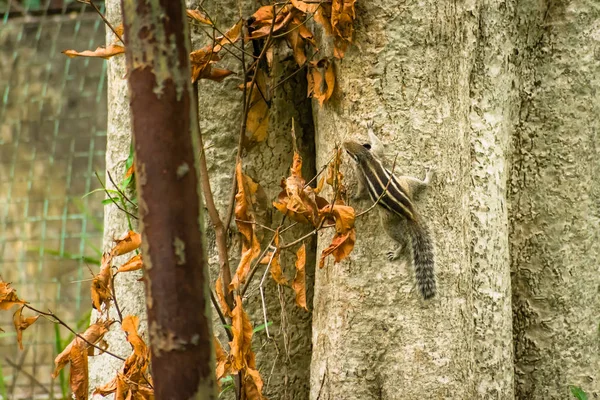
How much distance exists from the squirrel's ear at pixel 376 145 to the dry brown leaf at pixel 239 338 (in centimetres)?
53

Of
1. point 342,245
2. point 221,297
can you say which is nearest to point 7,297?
point 221,297

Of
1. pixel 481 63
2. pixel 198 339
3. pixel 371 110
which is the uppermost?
pixel 481 63

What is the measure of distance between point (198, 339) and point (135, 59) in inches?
11.6

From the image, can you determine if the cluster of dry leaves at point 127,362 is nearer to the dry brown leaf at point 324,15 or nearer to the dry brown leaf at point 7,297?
the dry brown leaf at point 7,297

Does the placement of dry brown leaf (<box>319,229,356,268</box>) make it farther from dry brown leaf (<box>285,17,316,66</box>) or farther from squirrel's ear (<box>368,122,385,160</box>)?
dry brown leaf (<box>285,17,316,66</box>)

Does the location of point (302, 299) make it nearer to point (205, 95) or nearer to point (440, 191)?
point (440, 191)

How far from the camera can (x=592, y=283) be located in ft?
8.62

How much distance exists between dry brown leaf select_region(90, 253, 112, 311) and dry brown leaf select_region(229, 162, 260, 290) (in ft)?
1.07

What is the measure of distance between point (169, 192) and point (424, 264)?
1.43 meters

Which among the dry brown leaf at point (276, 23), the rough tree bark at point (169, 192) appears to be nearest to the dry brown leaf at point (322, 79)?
the dry brown leaf at point (276, 23)

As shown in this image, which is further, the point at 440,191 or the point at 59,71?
the point at 59,71

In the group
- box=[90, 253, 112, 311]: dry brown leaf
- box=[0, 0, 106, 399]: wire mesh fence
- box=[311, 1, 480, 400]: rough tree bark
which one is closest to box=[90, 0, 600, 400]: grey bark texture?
box=[311, 1, 480, 400]: rough tree bark

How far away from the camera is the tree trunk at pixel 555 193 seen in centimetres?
259

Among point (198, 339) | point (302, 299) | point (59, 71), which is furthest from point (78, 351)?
point (59, 71)
